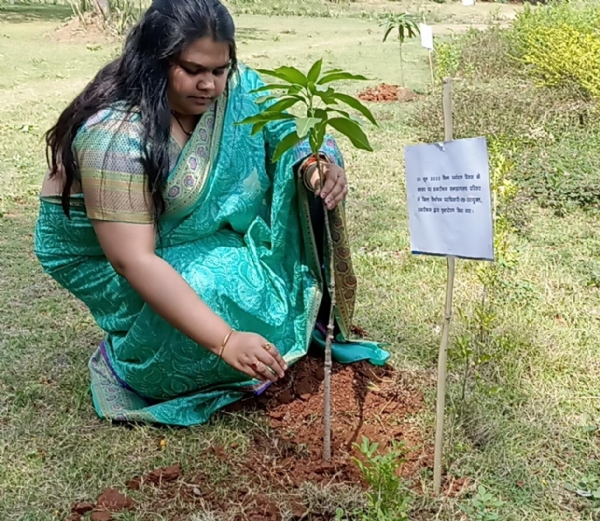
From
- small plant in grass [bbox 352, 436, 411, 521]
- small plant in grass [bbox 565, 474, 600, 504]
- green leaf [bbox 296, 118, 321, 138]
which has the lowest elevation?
small plant in grass [bbox 565, 474, 600, 504]

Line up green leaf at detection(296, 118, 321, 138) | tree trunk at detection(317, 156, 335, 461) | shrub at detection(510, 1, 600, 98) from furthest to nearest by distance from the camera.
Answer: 1. shrub at detection(510, 1, 600, 98)
2. tree trunk at detection(317, 156, 335, 461)
3. green leaf at detection(296, 118, 321, 138)

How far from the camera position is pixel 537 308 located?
303 centimetres

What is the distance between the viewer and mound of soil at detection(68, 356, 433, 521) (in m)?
1.91

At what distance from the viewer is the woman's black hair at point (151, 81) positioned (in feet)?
6.14

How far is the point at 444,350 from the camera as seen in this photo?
70.9 inches

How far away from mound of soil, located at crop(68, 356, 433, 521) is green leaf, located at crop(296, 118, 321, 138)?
0.93 meters

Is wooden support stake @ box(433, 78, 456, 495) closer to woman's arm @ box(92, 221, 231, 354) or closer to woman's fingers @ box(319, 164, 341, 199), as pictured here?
woman's fingers @ box(319, 164, 341, 199)

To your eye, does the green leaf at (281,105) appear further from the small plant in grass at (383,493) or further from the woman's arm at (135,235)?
the small plant in grass at (383,493)

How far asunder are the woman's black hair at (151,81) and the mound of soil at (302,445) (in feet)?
Answer: 2.28

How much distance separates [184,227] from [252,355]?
0.57 meters

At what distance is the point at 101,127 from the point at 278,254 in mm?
659

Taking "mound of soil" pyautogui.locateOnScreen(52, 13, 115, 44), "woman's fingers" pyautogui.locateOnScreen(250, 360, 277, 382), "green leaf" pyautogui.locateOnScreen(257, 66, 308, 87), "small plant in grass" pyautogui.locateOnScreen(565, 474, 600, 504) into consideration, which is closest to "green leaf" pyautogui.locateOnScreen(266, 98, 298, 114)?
"green leaf" pyautogui.locateOnScreen(257, 66, 308, 87)

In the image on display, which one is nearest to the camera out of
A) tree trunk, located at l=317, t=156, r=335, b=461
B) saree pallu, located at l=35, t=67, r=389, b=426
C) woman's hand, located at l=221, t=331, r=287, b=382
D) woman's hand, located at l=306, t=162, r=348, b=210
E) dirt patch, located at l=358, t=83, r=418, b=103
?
woman's hand, located at l=221, t=331, r=287, b=382

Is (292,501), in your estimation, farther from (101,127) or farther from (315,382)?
(101,127)
